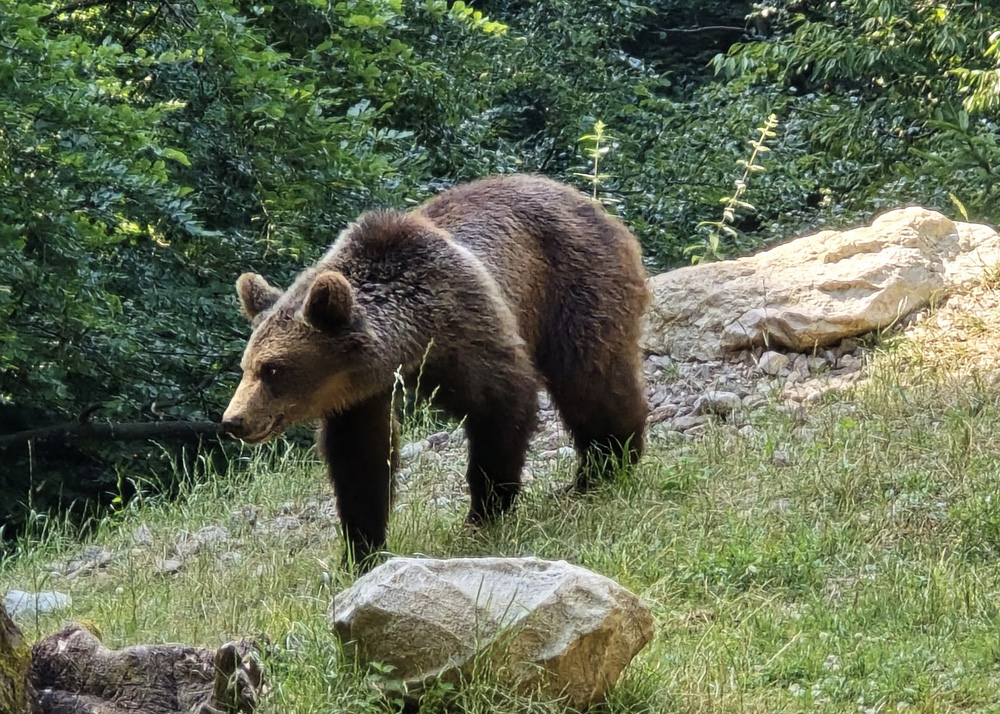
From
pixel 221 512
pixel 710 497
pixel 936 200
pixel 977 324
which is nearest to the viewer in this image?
pixel 710 497

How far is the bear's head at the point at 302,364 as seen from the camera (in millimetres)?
5656

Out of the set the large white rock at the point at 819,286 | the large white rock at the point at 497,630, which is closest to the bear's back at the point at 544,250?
the large white rock at the point at 819,286

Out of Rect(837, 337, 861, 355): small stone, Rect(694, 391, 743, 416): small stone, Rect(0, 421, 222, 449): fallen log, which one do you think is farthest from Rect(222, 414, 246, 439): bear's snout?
Rect(0, 421, 222, 449): fallen log

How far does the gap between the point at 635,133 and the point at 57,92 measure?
7.23 metres

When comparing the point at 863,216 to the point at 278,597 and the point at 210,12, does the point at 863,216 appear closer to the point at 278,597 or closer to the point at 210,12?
the point at 210,12

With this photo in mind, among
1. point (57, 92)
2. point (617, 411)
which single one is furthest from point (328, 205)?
point (617, 411)

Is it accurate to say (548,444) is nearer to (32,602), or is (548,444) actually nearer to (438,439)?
(438,439)

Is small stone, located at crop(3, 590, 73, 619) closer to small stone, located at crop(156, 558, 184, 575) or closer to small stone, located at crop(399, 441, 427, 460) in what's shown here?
small stone, located at crop(156, 558, 184, 575)

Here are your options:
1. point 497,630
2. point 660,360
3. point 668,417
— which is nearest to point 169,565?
point 497,630

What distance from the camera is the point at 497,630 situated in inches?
153

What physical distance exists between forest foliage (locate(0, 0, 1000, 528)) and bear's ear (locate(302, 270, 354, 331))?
6.34ft

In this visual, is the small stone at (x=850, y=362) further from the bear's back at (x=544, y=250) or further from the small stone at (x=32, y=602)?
the small stone at (x=32, y=602)

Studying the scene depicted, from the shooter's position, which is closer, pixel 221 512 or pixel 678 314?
pixel 221 512

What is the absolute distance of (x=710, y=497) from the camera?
615 centimetres
